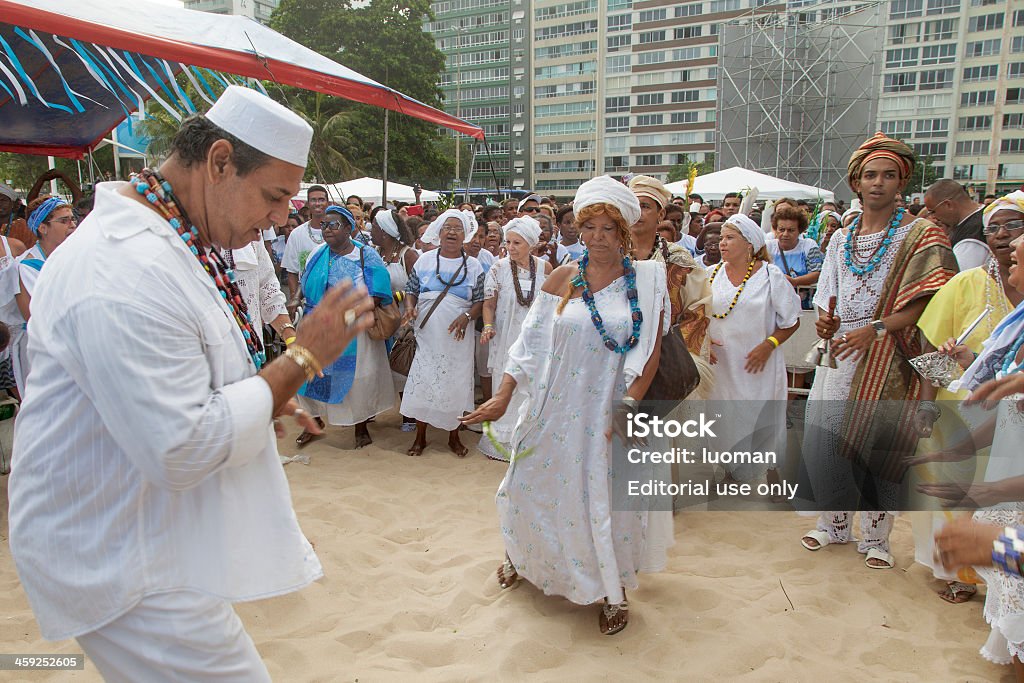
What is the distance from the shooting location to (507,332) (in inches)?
241

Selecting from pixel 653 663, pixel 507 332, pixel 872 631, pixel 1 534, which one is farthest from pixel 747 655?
pixel 1 534

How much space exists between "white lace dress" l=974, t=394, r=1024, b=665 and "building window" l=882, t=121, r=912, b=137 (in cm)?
6850

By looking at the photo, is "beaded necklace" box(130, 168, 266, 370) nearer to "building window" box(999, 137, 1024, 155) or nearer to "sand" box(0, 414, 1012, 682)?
"sand" box(0, 414, 1012, 682)

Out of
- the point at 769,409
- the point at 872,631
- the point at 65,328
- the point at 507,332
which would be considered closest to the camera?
the point at 65,328

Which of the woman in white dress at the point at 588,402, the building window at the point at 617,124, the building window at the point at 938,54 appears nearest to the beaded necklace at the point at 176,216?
the woman in white dress at the point at 588,402

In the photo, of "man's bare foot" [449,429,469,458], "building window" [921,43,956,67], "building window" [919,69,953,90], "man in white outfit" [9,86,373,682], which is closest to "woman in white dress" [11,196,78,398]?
"man's bare foot" [449,429,469,458]

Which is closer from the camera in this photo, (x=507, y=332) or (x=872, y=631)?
(x=872, y=631)

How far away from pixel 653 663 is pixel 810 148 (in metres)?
31.0

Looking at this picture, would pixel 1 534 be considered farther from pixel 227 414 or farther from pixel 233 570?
pixel 227 414

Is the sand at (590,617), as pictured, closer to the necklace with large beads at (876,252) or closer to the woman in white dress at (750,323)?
the woman in white dress at (750,323)

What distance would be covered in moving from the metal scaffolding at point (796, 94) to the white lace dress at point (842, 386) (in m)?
26.2

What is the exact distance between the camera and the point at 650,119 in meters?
67.9

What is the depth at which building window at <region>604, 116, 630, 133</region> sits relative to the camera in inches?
2749

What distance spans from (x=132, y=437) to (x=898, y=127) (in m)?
72.5
